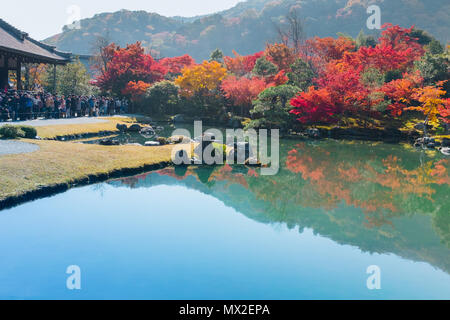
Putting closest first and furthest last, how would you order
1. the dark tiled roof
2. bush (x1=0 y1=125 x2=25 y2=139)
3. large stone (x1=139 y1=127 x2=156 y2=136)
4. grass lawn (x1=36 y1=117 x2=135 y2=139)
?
bush (x1=0 y1=125 x2=25 y2=139)
grass lawn (x1=36 y1=117 x2=135 y2=139)
the dark tiled roof
large stone (x1=139 y1=127 x2=156 y2=136)

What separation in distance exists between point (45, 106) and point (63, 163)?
12.8 metres

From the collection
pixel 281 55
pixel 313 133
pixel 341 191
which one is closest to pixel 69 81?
pixel 281 55

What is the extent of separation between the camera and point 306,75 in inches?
1152

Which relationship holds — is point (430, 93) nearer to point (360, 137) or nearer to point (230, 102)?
point (360, 137)

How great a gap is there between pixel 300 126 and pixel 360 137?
4.08 meters

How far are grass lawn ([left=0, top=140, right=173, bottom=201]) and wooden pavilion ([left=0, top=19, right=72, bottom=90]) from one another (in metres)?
10.2

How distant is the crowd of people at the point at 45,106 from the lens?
19422 millimetres

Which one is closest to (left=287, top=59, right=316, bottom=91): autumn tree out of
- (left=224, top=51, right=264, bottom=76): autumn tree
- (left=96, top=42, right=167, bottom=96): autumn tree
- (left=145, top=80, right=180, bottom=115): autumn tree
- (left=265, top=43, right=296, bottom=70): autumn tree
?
(left=265, top=43, right=296, bottom=70): autumn tree

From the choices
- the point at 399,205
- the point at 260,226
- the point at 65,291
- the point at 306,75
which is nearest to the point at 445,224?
the point at 399,205

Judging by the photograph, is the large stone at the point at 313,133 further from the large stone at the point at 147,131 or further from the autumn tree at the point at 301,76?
the large stone at the point at 147,131

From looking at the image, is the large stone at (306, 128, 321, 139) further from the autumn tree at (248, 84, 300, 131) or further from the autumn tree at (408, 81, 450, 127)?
the autumn tree at (408, 81, 450, 127)

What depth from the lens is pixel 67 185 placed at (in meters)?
10.4

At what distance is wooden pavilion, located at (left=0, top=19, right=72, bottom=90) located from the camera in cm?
2114

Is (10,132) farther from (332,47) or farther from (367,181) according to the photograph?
(332,47)
